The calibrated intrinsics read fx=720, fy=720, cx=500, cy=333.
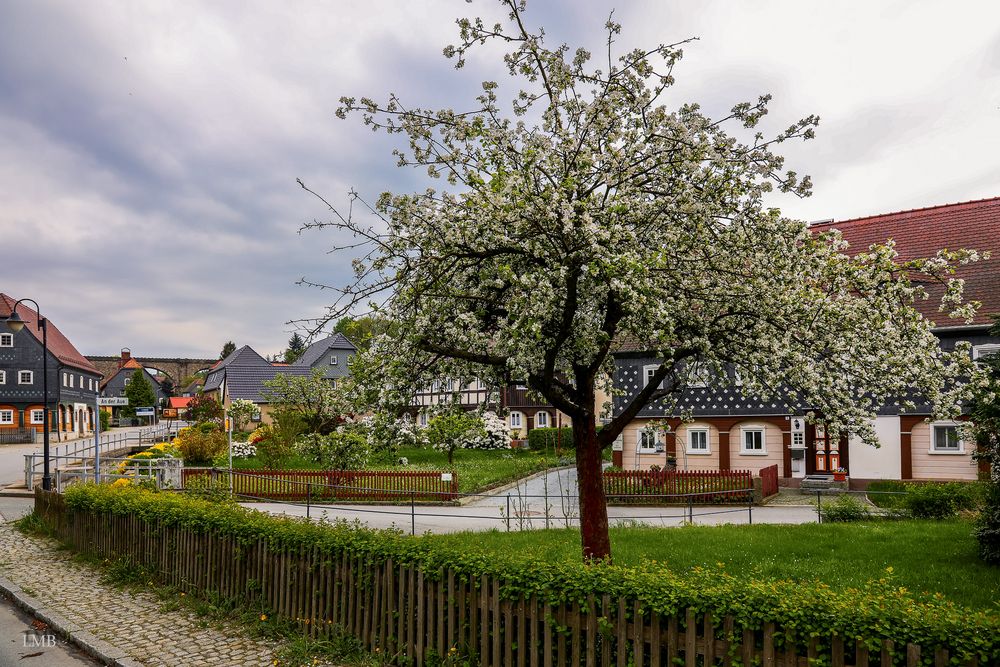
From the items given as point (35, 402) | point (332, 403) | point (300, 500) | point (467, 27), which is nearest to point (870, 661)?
point (332, 403)

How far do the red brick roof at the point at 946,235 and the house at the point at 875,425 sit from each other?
0.03 metres

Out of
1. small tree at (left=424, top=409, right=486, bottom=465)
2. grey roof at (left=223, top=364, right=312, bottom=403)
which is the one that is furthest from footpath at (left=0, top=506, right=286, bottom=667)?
grey roof at (left=223, top=364, right=312, bottom=403)

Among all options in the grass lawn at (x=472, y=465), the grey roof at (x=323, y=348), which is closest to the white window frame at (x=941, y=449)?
the grass lawn at (x=472, y=465)

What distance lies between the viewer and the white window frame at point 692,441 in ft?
95.8

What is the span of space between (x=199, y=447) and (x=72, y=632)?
2969cm

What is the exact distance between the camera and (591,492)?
409 inches

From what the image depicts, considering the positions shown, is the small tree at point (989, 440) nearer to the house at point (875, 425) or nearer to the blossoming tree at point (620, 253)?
the blossoming tree at point (620, 253)

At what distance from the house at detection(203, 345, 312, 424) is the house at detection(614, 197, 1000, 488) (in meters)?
40.1

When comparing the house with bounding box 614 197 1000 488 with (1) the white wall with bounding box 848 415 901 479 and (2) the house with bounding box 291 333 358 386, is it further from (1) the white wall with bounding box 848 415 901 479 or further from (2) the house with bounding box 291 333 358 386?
(2) the house with bounding box 291 333 358 386

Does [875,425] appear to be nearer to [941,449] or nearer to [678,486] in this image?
[941,449]

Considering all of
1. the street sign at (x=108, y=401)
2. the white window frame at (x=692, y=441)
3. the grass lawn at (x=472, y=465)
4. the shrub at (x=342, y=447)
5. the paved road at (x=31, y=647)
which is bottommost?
the grass lawn at (x=472, y=465)

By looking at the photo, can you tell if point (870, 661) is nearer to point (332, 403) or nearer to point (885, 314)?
point (885, 314)

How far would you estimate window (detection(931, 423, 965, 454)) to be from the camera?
23.8 metres

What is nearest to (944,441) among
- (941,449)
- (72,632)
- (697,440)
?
(941,449)
